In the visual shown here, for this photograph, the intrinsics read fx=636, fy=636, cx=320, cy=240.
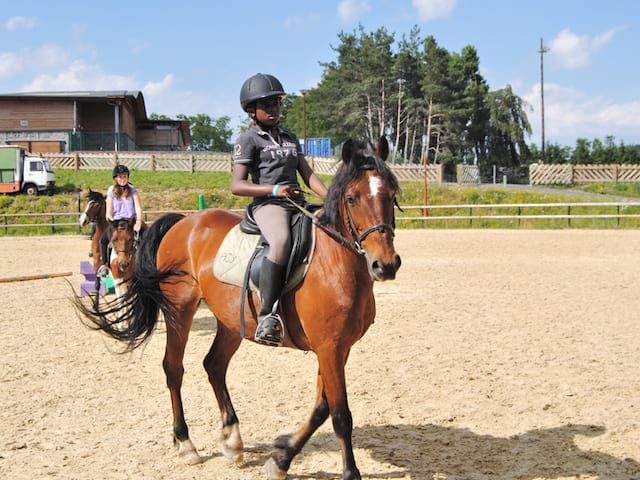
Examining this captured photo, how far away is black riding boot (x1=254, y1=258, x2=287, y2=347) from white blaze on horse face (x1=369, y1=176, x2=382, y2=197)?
877 mm

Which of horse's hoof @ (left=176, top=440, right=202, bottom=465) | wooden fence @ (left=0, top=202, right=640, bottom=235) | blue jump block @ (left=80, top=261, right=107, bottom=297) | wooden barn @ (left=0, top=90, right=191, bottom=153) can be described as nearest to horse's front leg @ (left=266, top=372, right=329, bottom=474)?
A: horse's hoof @ (left=176, top=440, right=202, bottom=465)

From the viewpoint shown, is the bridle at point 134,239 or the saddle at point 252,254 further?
the bridle at point 134,239

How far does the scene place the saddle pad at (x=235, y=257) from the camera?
471cm

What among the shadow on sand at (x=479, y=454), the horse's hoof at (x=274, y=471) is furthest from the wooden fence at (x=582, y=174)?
the horse's hoof at (x=274, y=471)

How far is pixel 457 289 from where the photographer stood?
12.8 m

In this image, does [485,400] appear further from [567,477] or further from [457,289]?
[457,289]

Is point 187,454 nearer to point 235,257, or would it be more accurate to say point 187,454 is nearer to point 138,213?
point 235,257

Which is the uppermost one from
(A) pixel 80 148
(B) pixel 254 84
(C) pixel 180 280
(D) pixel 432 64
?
(D) pixel 432 64

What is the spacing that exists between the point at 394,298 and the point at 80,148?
41.9 metres

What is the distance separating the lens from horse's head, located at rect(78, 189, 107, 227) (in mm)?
10617

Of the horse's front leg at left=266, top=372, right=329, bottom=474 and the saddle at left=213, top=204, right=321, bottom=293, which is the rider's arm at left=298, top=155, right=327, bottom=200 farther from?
the horse's front leg at left=266, top=372, right=329, bottom=474

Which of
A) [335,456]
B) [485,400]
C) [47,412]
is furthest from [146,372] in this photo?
[485,400]

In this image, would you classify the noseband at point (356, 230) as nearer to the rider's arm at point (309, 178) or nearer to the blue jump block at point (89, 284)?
the rider's arm at point (309, 178)

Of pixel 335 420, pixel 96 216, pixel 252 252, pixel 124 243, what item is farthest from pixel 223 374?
pixel 96 216
